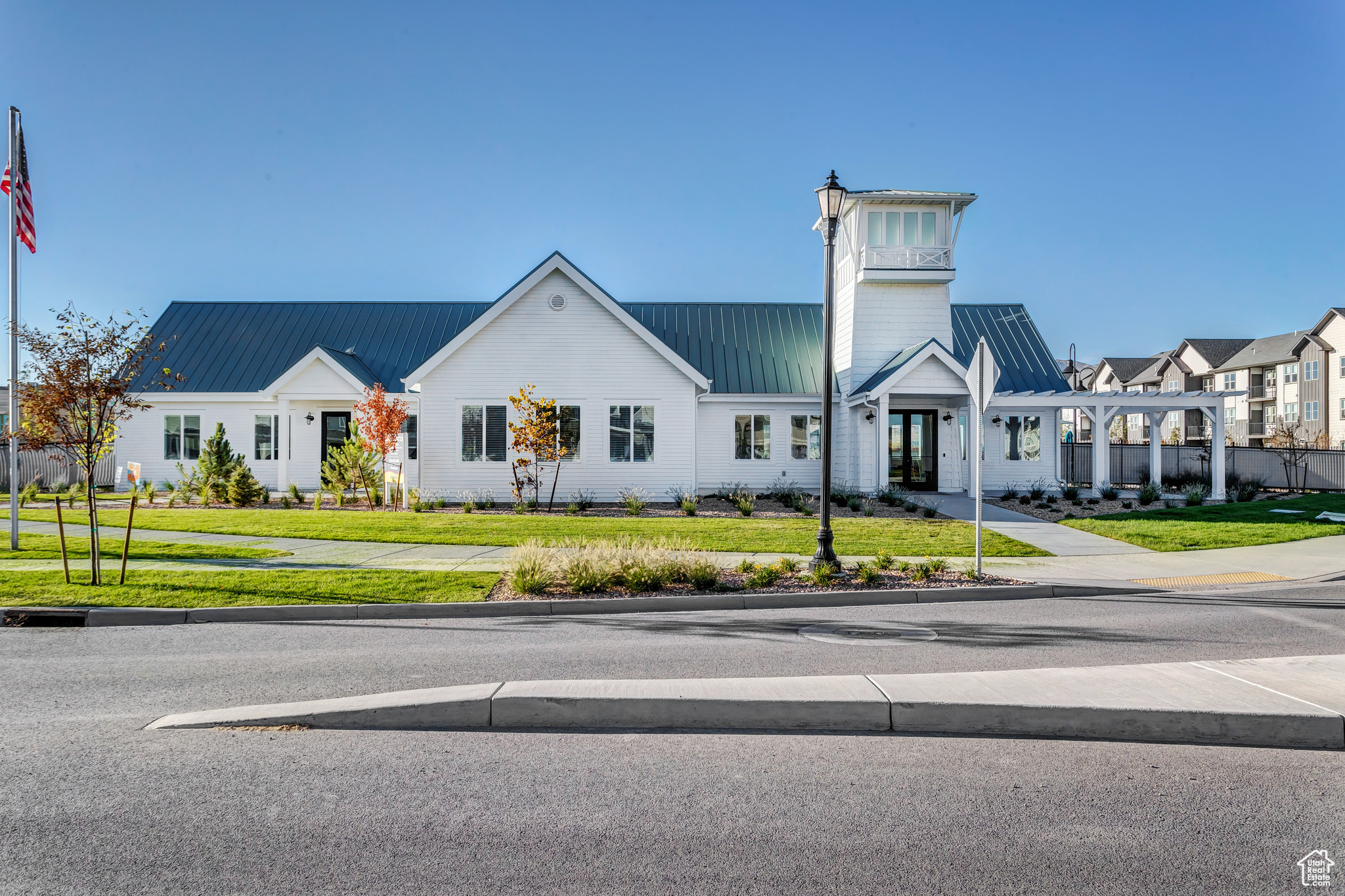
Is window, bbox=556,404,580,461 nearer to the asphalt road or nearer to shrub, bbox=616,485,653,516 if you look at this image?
shrub, bbox=616,485,653,516

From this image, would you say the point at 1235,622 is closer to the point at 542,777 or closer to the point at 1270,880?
the point at 1270,880

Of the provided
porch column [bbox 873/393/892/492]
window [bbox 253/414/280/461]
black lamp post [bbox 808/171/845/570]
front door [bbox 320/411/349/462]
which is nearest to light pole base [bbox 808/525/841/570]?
black lamp post [bbox 808/171/845/570]

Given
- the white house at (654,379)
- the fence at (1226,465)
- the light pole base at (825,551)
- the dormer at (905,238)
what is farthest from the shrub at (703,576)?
the fence at (1226,465)

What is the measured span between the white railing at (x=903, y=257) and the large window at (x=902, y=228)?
9.8 inches

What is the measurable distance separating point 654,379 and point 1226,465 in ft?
80.6

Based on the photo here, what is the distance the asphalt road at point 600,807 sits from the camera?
342 centimetres

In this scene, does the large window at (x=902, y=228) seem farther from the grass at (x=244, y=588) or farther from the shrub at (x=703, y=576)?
the grass at (x=244, y=588)

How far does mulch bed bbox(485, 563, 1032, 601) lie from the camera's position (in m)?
10.3

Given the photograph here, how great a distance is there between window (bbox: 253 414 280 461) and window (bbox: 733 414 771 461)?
1523 centimetres

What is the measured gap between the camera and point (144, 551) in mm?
13547

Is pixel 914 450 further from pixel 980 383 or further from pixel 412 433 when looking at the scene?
pixel 412 433

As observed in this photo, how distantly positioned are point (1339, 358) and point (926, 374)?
49531 mm

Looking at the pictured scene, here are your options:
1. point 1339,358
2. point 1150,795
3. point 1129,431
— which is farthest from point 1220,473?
point 1129,431

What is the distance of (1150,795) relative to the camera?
4199 millimetres
